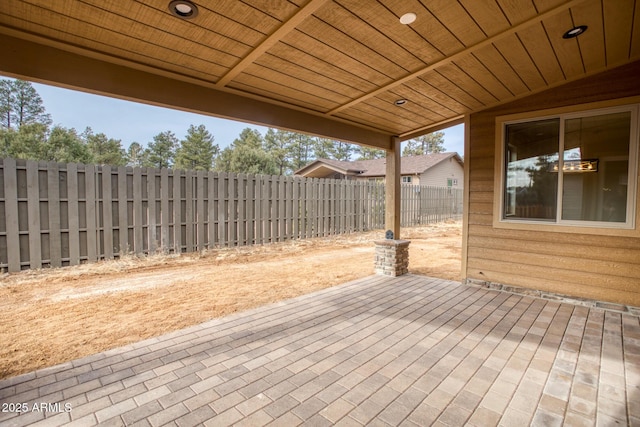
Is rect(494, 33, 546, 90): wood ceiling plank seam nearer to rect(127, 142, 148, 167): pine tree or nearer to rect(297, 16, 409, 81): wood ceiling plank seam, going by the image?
rect(297, 16, 409, 81): wood ceiling plank seam

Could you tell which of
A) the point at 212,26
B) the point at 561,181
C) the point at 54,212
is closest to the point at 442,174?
the point at 561,181

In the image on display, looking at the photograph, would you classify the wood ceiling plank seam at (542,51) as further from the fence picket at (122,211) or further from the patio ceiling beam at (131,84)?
the fence picket at (122,211)

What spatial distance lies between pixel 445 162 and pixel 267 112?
1852cm

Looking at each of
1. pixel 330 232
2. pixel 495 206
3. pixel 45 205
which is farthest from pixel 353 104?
pixel 330 232

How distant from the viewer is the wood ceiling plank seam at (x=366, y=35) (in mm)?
2154

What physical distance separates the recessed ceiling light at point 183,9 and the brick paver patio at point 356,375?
2.48 metres

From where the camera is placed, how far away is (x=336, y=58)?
2.78 m

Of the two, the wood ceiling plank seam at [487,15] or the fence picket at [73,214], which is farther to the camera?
the fence picket at [73,214]

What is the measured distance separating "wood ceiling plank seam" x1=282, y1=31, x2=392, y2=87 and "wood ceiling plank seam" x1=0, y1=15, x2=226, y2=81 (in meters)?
0.76

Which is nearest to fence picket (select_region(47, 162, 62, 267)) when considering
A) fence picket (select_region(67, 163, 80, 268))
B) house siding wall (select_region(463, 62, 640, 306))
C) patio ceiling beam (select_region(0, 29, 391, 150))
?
fence picket (select_region(67, 163, 80, 268))

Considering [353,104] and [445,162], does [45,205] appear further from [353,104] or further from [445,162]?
[445,162]

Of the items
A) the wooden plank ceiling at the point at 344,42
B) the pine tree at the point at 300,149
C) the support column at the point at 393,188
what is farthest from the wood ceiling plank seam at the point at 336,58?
the pine tree at the point at 300,149

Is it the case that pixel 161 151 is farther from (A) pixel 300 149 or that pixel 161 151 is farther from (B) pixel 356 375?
(B) pixel 356 375

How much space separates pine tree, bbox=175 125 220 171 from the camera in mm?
25297
